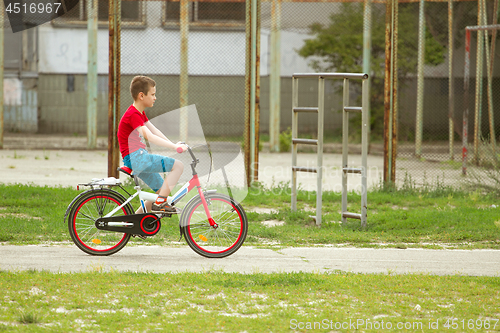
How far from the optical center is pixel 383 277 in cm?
550

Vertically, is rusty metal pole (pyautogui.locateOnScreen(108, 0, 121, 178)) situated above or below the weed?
above

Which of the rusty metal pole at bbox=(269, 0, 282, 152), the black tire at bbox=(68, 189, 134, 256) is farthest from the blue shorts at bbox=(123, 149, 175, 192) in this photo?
the rusty metal pole at bbox=(269, 0, 282, 152)

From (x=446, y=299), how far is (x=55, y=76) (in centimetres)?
1975

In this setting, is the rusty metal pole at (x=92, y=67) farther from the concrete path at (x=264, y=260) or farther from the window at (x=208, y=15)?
the concrete path at (x=264, y=260)

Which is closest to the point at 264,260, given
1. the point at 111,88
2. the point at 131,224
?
the point at 131,224

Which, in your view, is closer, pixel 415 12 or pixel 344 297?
pixel 344 297

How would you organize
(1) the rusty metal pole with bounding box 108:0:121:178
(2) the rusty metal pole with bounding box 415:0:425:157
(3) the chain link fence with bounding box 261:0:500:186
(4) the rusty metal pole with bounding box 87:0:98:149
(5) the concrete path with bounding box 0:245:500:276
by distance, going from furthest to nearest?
(3) the chain link fence with bounding box 261:0:500:186 < (4) the rusty metal pole with bounding box 87:0:98:149 < (2) the rusty metal pole with bounding box 415:0:425:157 < (1) the rusty metal pole with bounding box 108:0:121:178 < (5) the concrete path with bounding box 0:245:500:276

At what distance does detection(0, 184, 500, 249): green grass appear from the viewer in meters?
7.19

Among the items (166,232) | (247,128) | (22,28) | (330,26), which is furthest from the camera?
(22,28)

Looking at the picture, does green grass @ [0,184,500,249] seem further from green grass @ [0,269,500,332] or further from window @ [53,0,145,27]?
window @ [53,0,145,27]

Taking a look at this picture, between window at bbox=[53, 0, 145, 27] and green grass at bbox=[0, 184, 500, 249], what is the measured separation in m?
11.7

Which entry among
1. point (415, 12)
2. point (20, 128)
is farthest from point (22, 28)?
point (415, 12)

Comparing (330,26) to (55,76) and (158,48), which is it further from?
(55,76)

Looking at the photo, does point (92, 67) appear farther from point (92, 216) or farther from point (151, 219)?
point (151, 219)
